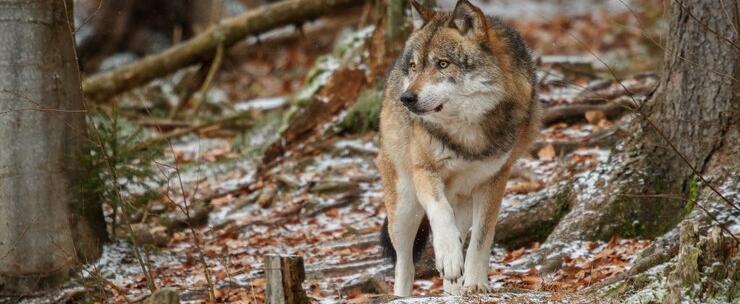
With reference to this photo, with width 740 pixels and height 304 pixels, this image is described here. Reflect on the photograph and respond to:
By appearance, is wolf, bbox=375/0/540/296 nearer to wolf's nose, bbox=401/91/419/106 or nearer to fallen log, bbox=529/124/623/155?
wolf's nose, bbox=401/91/419/106

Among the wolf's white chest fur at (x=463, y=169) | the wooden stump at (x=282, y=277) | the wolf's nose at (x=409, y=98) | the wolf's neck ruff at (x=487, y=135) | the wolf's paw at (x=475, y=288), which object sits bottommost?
the wolf's paw at (x=475, y=288)

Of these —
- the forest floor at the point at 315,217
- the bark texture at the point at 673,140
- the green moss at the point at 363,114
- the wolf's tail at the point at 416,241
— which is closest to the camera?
the bark texture at the point at 673,140

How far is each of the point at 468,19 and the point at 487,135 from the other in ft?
2.53

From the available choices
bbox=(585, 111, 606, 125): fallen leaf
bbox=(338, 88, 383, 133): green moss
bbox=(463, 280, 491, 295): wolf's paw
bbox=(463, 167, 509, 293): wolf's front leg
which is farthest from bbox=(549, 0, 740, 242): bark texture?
bbox=(338, 88, 383, 133): green moss

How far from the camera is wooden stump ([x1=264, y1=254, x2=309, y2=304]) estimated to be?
202 inches

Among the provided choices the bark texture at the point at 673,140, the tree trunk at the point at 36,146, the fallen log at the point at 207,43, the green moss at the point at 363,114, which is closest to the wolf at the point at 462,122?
the bark texture at the point at 673,140

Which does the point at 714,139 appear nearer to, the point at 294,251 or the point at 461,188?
the point at 461,188

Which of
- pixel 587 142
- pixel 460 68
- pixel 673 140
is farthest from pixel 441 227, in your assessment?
pixel 587 142

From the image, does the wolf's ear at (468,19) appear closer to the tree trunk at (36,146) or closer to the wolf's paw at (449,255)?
the wolf's paw at (449,255)

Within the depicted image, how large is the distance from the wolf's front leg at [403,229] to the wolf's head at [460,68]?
72 cm

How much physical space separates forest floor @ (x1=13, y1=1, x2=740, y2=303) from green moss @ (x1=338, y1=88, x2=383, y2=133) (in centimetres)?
11

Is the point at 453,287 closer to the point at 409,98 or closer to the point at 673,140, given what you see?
the point at 409,98

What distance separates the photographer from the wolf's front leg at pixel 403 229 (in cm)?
657

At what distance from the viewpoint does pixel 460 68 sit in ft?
19.5
